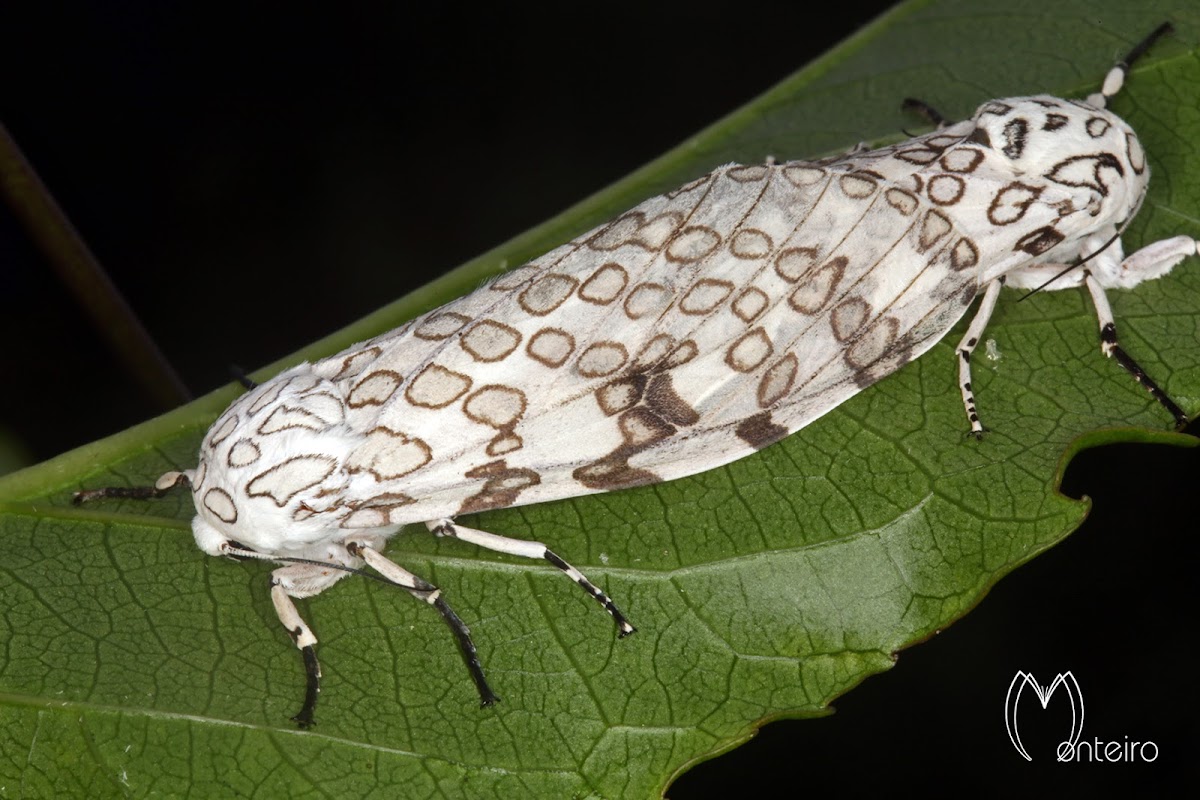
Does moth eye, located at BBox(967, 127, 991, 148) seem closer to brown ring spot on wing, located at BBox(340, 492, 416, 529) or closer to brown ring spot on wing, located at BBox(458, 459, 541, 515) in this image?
brown ring spot on wing, located at BBox(458, 459, 541, 515)

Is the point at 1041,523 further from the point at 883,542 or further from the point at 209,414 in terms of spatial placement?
the point at 209,414

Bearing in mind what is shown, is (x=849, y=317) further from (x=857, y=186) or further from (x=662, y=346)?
(x=662, y=346)

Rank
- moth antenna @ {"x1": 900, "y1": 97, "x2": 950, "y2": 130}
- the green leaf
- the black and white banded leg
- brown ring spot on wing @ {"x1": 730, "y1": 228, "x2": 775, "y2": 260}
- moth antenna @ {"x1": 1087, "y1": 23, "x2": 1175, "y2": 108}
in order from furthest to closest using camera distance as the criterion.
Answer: moth antenna @ {"x1": 900, "y1": 97, "x2": 950, "y2": 130}, moth antenna @ {"x1": 1087, "y1": 23, "x2": 1175, "y2": 108}, brown ring spot on wing @ {"x1": 730, "y1": 228, "x2": 775, "y2": 260}, the black and white banded leg, the green leaf

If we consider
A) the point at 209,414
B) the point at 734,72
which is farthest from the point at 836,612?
the point at 734,72

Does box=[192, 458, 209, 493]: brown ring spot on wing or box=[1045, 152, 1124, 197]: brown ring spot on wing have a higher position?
box=[192, 458, 209, 493]: brown ring spot on wing

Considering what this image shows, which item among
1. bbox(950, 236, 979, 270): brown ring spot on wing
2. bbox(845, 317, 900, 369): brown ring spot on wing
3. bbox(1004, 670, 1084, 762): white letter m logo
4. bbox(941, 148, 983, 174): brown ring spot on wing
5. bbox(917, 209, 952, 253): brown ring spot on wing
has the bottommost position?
bbox(1004, 670, 1084, 762): white letter m logo

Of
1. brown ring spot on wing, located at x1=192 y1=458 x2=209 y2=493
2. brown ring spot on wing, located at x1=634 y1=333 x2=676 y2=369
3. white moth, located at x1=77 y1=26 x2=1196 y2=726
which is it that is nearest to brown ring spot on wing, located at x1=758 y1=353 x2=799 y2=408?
white moth, located at x1=77 y1=26 x2=1196 y2=726

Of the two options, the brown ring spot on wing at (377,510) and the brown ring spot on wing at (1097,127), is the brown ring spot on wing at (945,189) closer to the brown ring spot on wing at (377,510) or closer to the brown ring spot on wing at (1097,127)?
the brown ring spot on wing at (1097,127)
